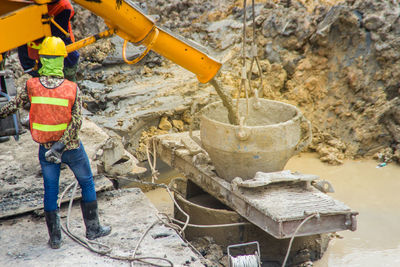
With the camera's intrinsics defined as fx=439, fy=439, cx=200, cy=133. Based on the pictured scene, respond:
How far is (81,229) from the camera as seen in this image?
4.34 m

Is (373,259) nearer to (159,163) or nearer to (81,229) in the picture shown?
(81,229)

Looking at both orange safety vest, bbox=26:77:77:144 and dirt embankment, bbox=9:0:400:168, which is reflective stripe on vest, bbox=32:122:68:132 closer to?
orange safety vest, bbox=26:77:77:144

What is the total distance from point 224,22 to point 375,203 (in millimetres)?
5020

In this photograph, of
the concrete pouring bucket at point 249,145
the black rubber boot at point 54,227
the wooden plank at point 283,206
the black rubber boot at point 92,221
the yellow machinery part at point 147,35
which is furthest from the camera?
the concrete pouring bucket at point 249,145

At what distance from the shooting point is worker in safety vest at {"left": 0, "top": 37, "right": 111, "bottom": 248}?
12.2ft

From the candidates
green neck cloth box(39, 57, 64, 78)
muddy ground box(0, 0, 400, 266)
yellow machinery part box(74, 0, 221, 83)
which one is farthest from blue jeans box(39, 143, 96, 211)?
muddy ground box(0, 0, 400, 266)

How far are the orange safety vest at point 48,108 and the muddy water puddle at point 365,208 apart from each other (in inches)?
130

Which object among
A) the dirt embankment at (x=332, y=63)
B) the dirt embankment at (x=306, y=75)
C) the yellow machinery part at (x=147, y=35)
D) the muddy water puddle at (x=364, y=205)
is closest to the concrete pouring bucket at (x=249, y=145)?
the yellow machinery part at (x=147, y=35)

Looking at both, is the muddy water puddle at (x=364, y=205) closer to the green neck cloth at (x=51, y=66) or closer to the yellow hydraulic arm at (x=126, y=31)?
the yellow hydraulic arm at (x=126, y=31)

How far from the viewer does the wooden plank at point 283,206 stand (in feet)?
14.3

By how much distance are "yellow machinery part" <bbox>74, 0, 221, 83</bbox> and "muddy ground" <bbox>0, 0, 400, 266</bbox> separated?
2497 mm

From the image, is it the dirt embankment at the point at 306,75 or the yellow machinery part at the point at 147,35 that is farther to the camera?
the dirt embankment at the point at 306,75

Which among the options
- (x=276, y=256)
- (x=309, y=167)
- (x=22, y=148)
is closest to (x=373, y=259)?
(x=276, y=256)

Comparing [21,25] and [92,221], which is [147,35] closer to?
[21,25]
